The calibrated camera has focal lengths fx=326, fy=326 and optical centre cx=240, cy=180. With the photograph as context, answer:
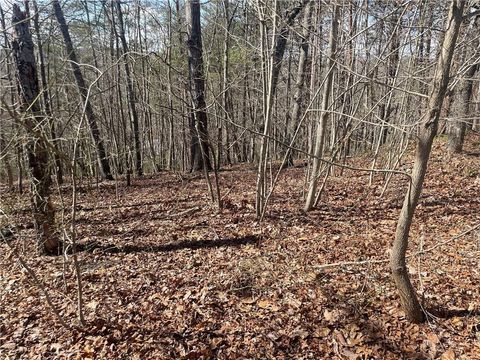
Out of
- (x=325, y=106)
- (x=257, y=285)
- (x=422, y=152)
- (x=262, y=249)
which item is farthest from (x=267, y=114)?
(x=422, y=152)

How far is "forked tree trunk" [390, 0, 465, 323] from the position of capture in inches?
96.4

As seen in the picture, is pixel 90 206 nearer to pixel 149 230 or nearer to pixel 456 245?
pixel 149 230

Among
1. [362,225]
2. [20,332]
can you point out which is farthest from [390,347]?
[20,332]

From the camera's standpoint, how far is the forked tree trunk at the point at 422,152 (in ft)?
8.04

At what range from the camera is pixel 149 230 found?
6.43 metres

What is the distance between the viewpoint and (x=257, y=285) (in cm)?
428

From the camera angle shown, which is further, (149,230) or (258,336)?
(149,230)

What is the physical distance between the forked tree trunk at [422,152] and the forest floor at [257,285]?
0.73 ft

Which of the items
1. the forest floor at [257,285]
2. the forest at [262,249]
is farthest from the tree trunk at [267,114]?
the forest floor at [257,285]

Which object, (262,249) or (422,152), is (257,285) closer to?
(262,249)

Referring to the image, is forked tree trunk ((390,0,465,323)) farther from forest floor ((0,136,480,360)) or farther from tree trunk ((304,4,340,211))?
tree trunk ((304,4,340,211))

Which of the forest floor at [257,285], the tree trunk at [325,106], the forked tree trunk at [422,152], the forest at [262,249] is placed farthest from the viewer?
the tree trunk at [325,106]

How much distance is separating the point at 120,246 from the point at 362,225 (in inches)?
169

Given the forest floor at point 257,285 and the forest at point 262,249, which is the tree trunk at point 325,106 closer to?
the forest at point 262,249
